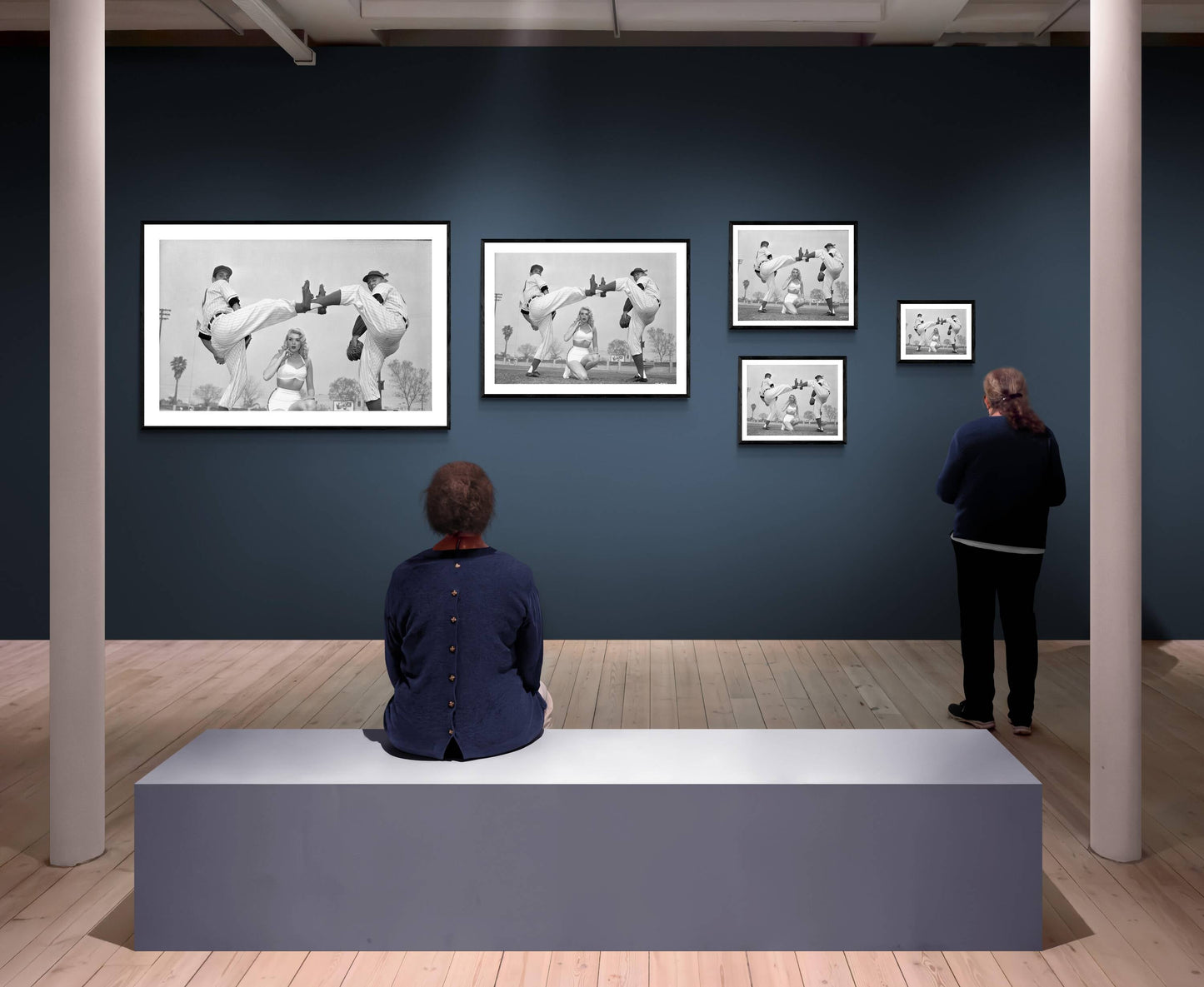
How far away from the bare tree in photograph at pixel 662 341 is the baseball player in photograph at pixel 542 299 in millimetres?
437

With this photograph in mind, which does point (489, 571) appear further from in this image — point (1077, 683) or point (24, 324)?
point (24, 324)

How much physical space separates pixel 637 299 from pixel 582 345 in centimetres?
43

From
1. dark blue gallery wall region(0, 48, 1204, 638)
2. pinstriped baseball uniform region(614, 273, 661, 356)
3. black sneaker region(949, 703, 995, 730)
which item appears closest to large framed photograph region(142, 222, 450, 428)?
dark blue gallery wall region(0, 48, 1204, 638)

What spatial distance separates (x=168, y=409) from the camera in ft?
20.2

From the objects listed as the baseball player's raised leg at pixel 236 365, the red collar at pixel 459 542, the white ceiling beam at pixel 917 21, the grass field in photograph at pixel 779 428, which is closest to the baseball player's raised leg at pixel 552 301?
the grass field in photograph at pixel 779 428

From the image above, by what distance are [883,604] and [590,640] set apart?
180 centimetres

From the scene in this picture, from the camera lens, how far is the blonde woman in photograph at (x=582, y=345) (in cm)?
612

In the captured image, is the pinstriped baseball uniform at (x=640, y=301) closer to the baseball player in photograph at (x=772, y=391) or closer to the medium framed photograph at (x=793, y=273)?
the medium framed photograph at (x=793, y=273)

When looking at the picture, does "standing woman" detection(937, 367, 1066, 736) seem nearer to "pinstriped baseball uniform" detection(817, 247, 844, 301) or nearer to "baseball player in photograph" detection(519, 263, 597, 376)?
"pinstriped baseball uniform" detection(817, 247, 844, 301)

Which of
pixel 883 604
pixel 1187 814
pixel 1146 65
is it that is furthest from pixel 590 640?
pixel 1146 65

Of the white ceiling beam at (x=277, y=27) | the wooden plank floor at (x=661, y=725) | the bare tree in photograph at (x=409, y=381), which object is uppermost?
the white ceiling beam at (x=277, y=27)

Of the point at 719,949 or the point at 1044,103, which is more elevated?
the point at 1044,103

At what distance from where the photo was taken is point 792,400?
6.16 m

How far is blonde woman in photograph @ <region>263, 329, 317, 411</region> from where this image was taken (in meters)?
6.11
